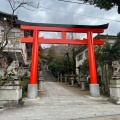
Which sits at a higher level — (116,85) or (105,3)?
(105,3)

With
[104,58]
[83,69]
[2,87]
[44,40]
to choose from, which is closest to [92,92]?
[104,58]

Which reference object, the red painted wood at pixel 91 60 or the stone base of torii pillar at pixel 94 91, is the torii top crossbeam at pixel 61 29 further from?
the stone base of torii pillar at pixel 94 91

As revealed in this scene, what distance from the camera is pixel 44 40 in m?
14.0

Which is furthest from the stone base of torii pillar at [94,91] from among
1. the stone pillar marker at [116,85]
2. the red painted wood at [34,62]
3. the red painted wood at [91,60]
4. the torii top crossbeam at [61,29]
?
the red painted wood at [34,62]

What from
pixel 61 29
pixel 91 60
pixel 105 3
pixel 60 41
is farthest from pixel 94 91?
pixel 105 3

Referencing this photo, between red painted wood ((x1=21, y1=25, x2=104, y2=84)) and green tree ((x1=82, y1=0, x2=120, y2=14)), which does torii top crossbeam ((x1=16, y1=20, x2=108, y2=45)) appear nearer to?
red painted wood ((x1=21, y1=25, x2=104, y2=84))

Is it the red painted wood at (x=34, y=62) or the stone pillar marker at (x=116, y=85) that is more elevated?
the red painted wood at (x=34, y=62)

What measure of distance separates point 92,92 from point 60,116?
590cm

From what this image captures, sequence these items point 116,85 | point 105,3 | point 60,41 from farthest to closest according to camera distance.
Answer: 1. point 60,41
2. point 116,85
3. point 105,3

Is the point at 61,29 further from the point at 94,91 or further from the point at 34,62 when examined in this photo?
the point at 94,91

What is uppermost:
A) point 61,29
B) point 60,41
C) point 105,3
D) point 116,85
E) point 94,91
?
point 105,3

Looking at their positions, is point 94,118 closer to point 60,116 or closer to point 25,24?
point 60,116

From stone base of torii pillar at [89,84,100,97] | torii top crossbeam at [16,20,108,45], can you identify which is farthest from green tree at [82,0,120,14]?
stone base of torii pillar at [89,84,100,97]

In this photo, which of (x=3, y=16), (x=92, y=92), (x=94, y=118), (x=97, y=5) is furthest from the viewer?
(x=3, y=16)
